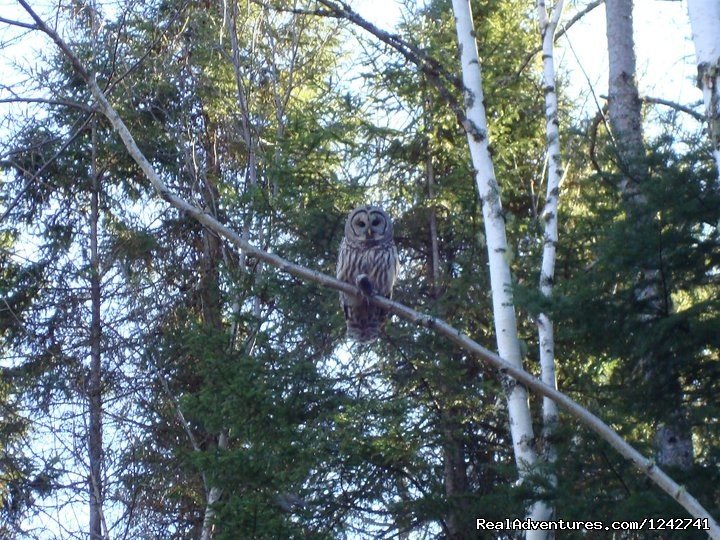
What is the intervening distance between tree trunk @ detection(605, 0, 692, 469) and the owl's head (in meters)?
1.93

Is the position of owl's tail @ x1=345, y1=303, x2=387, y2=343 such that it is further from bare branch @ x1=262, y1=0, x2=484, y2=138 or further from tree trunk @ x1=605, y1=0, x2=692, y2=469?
tree trunk @ x1=605, y1=0, x2=692, y2=469

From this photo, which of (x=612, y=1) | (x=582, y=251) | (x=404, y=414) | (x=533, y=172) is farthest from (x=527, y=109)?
(x=404, y=414)

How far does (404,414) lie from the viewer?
901 centimetres

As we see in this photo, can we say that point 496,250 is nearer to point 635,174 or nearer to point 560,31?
point 635,174

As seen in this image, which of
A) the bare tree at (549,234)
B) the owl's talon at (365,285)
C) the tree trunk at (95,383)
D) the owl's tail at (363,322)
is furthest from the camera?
the tree trunk at (95,383)

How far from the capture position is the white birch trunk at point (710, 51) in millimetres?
4918

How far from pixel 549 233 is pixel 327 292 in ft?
9.36

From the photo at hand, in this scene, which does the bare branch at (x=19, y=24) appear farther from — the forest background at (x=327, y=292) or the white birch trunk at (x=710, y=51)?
the white birch trunk at (x=710, y=51)

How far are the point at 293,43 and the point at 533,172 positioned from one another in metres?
3.68

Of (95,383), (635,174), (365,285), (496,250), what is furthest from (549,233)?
(95,383)

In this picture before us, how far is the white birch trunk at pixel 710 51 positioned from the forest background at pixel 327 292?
1.39 m

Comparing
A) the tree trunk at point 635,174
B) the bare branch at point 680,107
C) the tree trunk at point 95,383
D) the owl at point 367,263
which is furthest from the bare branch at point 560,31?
the tree trunk at point 95,383

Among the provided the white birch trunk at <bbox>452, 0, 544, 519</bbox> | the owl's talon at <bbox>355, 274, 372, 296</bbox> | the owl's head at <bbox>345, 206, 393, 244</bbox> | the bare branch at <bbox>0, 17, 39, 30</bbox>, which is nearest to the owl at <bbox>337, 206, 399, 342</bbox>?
the owl's head at <bbox>345, 206, 393, 244</bbox>

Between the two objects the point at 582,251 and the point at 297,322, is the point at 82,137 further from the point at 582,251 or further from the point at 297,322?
the point at 582,251
